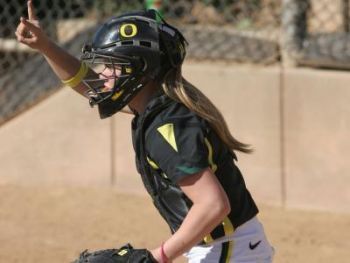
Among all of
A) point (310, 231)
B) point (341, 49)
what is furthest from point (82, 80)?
point (341, 49)

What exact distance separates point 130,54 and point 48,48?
0.60 metres

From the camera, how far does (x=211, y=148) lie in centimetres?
316

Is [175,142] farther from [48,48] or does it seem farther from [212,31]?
[212,31]

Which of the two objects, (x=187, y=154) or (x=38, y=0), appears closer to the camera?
(x=187, y=154)

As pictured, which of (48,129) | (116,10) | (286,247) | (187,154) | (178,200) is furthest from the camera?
(116,10)

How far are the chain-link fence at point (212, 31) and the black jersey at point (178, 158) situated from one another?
317 centimetres

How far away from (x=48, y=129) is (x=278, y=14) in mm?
2121

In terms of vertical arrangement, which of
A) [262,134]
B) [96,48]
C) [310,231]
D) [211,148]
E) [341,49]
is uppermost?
[96,48]

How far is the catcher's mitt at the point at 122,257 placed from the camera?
3.02 m

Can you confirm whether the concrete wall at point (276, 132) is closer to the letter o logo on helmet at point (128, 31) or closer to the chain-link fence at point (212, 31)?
the chain-link fence at point (212, 31)

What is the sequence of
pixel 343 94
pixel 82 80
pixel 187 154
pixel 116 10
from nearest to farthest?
pixel 187 154 → pixel 82 80 → pixel 343 94 → pixel 116 10

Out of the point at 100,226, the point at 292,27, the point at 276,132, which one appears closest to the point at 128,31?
the point at 100,226

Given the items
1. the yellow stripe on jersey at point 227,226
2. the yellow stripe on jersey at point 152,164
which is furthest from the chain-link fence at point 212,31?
the yellow stripe on jersey at point 152,164

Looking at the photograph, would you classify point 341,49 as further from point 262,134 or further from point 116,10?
point 116,10
